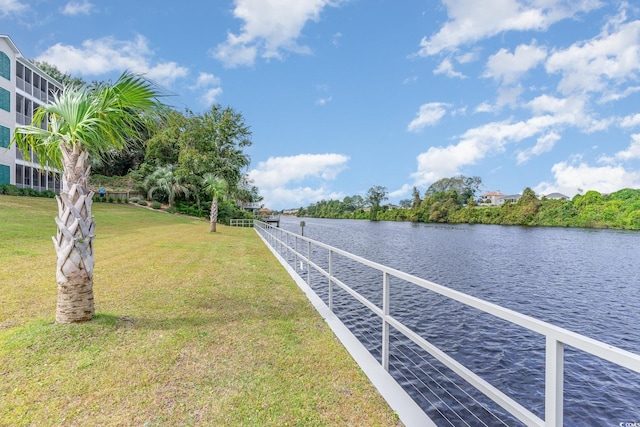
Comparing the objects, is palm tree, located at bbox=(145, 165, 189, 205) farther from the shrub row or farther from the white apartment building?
the shrub row

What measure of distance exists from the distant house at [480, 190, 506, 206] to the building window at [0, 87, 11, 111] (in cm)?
11115

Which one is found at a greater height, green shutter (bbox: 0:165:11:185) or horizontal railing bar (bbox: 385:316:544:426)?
green shutter (bbox: 0:165:11:185)

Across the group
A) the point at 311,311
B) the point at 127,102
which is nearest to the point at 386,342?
the point at 311,311

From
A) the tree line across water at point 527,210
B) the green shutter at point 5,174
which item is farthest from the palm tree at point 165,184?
the tree line across water at point 527,210

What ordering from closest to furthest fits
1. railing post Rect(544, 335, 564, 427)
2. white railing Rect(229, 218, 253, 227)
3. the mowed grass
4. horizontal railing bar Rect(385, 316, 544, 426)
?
railing post Rect(544, 335, 564, 427), horizontal railing bar Rect(385, 316, 544, 426), the mowed grass, white railing Rect(229, 218, 253, 227)

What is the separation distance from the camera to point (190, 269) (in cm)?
877

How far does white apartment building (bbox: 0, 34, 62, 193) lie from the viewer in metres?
21.8

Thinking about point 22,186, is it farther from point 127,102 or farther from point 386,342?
point 386,342

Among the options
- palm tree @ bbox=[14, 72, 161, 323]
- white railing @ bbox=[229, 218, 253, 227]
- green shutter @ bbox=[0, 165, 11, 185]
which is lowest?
white railing @ bbox=[229, 218, 253, 227]

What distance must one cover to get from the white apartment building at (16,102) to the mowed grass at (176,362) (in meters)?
20.1

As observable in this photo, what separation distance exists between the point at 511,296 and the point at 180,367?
12.5 m

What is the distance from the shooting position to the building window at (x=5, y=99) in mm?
21562

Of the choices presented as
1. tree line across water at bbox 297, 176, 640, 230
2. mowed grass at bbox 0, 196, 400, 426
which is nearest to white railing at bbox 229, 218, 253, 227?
mowed grass at bbox 0, 196, 400, 426

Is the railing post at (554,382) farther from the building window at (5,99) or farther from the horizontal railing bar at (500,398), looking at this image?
the building window at (5,99)
